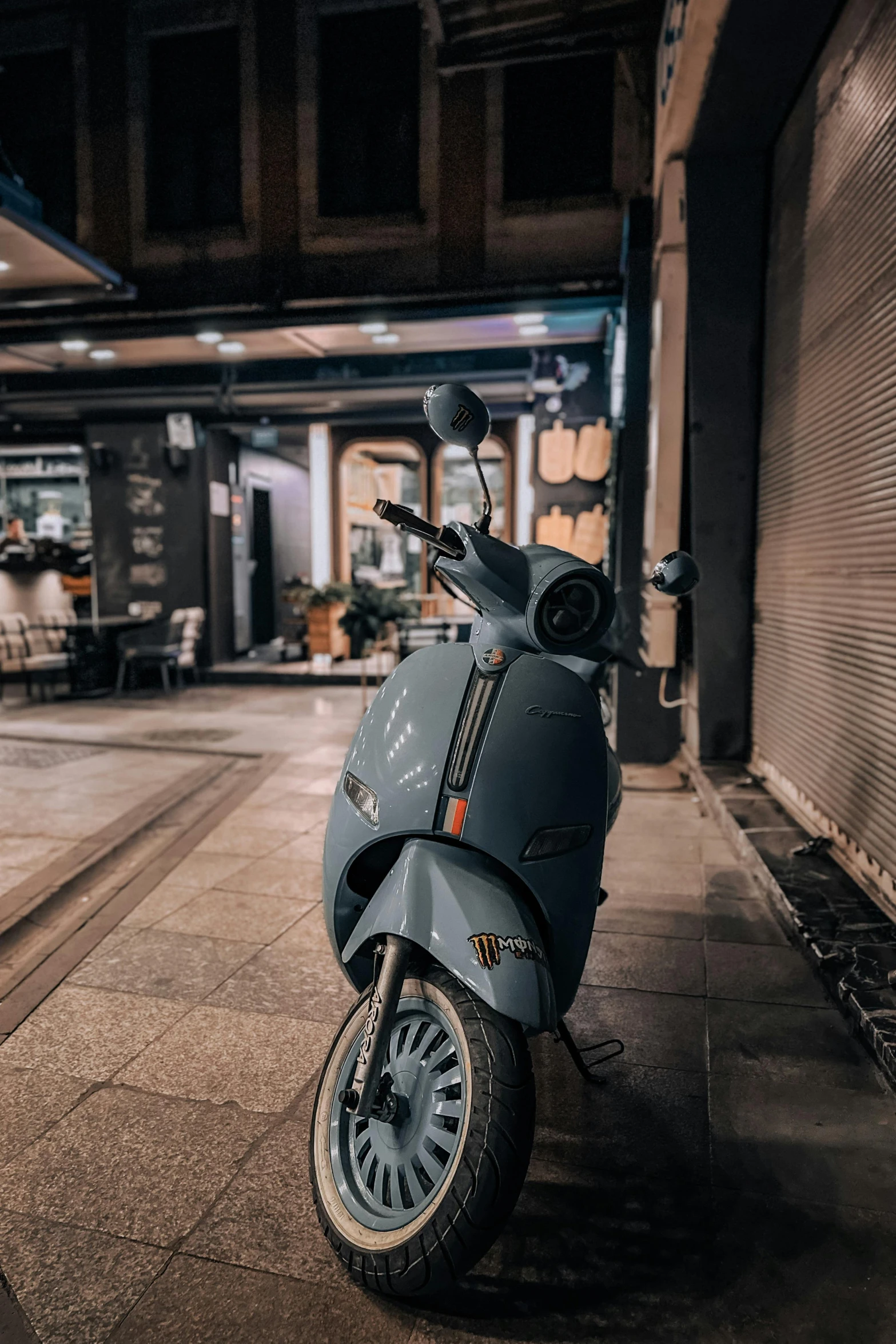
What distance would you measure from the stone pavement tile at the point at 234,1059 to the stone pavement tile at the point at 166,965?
0.24m

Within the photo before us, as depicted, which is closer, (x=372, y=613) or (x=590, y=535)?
(x=590, y=535)

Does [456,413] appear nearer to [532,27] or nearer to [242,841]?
[242,841]

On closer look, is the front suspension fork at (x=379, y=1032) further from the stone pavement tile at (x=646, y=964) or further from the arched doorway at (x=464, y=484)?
the arched doorway at (x=464, y=484)

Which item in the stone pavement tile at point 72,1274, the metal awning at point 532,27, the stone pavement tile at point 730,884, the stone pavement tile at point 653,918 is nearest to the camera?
the stone pavement tile at point 72,1274

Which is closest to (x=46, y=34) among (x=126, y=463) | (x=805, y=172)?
(x=126, y=463)

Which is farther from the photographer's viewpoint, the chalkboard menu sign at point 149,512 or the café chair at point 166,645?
the chalkboard menu sign at point 149,512

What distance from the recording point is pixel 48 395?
13.3 meters

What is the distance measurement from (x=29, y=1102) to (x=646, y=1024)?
1.93 meters

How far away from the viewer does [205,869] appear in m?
4.49

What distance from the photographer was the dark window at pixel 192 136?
11141 millimetres

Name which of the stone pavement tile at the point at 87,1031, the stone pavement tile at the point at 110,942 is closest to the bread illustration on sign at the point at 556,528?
the stone pavement tile at the point at 110,942

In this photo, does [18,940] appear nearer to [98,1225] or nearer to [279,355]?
[98,1225]

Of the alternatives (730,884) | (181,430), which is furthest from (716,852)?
(181,430)

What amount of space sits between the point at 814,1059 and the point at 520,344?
34.2 ft
